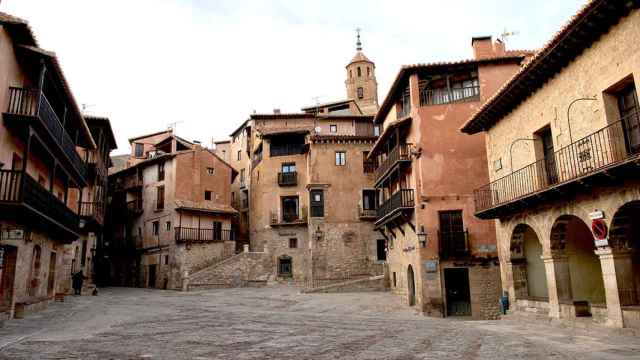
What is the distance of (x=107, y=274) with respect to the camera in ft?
146

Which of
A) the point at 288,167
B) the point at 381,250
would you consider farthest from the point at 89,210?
the point at 381,250

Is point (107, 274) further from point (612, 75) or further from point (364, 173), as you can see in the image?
point (612, 75)

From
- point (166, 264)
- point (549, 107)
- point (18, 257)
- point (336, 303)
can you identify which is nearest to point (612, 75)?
point (549, 107)

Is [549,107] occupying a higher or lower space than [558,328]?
higher

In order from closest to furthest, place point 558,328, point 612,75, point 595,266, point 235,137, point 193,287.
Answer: point 612,75
point 558,328
point 595,266
point 193,287
point 235,137

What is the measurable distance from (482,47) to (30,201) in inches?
825

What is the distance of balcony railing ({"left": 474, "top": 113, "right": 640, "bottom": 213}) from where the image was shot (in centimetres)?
1140

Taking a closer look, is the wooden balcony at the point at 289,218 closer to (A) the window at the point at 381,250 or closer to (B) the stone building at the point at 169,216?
(B) the stone building at the point at 169,216

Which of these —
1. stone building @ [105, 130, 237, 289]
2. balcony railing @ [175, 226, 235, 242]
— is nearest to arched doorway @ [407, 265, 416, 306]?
stone building @ [105, 130, 237, 289]

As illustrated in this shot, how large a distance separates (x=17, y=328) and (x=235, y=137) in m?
41.1

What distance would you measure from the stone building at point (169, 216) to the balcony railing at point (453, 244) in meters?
20.5

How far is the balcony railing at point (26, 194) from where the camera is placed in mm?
13922

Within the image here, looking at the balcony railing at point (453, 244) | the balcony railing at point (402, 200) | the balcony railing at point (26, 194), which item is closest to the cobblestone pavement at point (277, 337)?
the balcony railing at point (26, 194)

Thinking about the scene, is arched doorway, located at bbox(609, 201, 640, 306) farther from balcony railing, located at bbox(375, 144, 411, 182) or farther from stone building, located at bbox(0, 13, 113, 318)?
stone building, located at bbox(0, 13, 113, 318)
